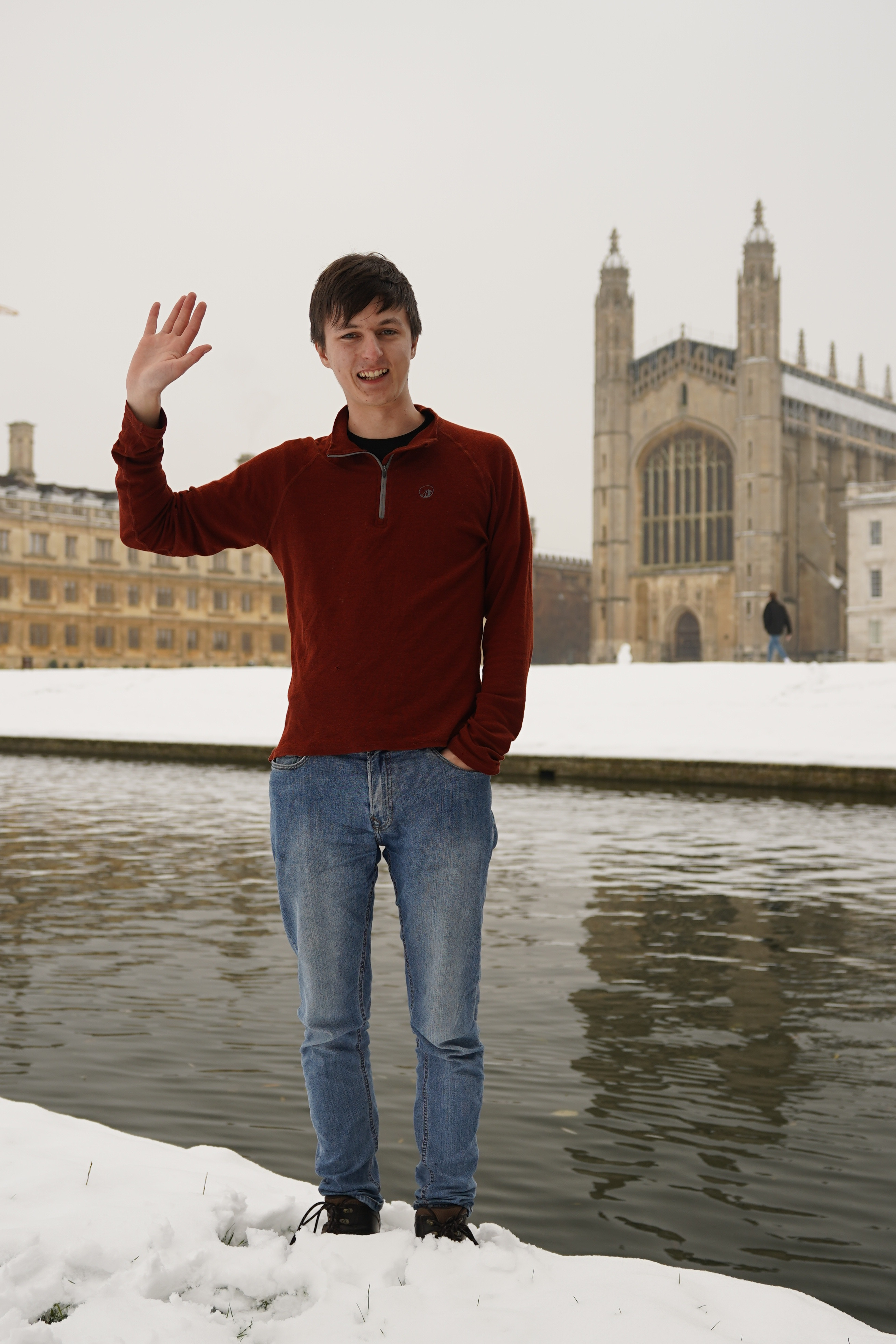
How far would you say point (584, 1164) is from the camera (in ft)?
12.7

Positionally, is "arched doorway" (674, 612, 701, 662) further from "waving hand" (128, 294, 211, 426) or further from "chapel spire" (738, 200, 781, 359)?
"waving hand" (128, 294, 211, 426)

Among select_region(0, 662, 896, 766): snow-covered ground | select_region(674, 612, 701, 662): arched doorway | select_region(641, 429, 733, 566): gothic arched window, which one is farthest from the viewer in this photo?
select_region(674, 612, 701, 662): arched doorway

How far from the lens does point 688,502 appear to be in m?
65.0

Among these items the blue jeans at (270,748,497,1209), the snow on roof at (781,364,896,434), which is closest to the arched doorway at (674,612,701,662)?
the snow on roof at (781,364,896,434)

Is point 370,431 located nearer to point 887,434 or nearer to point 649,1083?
point 649,1083

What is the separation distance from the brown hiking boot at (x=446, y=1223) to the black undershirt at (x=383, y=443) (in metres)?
1.53

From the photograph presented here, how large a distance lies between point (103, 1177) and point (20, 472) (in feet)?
221

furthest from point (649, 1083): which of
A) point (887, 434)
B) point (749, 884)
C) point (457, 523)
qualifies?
point (887, 434)

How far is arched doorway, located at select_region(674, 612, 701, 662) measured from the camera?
64938mm

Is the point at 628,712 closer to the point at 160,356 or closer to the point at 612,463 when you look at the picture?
the point at 160,356

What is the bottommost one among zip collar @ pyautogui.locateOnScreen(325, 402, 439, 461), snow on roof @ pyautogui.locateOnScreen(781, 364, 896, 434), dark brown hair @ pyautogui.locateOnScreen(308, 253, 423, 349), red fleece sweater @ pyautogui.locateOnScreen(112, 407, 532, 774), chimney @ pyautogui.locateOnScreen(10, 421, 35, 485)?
red fleece sweater @ pyautogui.locateOnScreen(112, 407, 532, 774)

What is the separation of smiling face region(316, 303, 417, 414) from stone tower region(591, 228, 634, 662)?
204 feet

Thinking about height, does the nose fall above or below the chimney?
below

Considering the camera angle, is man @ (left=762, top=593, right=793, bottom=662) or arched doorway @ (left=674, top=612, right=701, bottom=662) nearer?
man @ (left=762, top=593, right=793, bottom=662)
